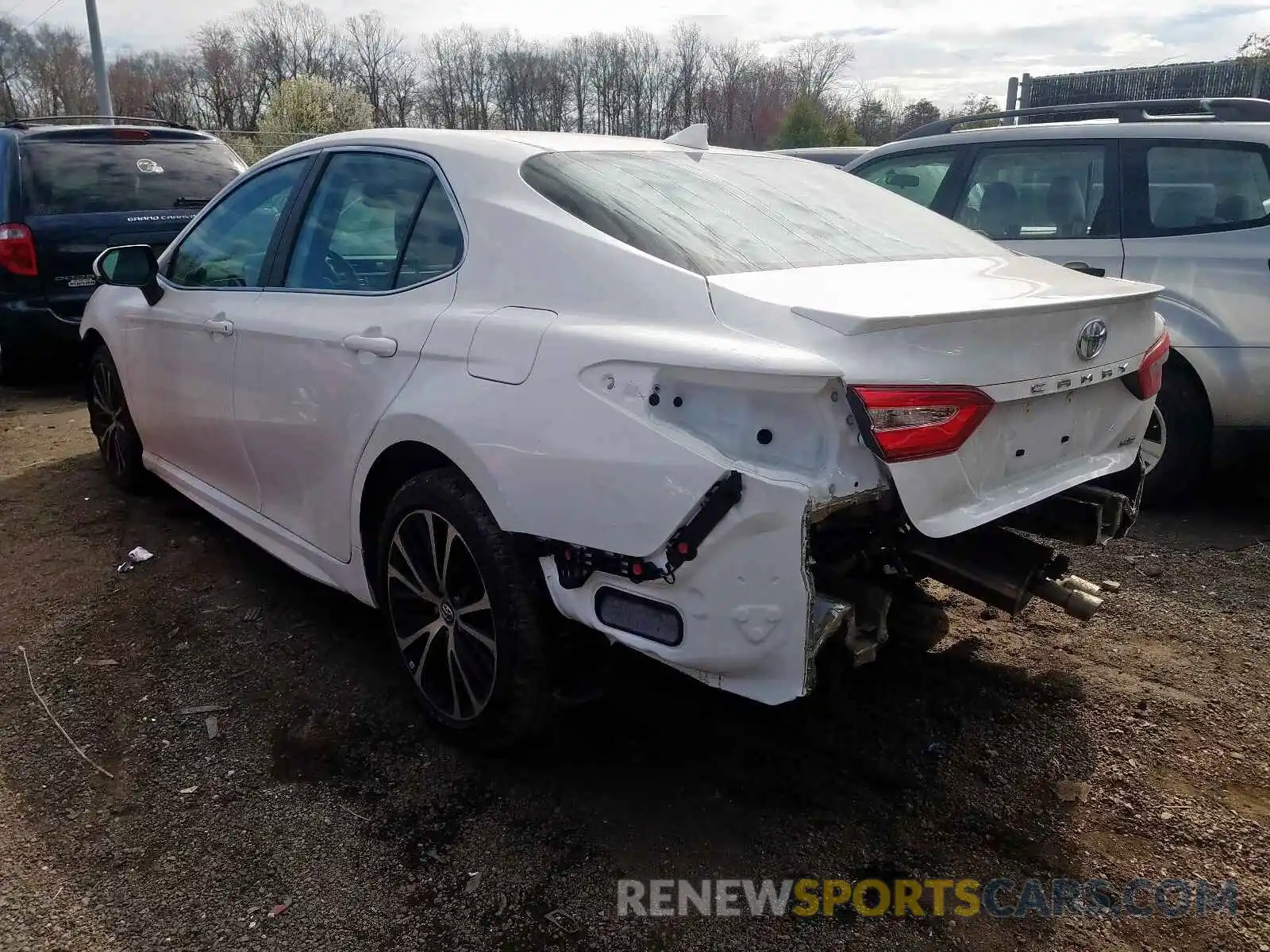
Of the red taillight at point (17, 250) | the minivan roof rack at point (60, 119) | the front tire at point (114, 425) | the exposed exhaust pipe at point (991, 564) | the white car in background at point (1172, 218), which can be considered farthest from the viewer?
the minivan roof rack at point (60, 119)

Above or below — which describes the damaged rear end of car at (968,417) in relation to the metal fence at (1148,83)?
below

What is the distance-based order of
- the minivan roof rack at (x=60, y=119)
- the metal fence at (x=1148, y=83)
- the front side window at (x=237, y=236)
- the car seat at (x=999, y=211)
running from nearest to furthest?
the front side window at (x=237, y=236), the car seat at (x=999, y=211), the minivan roof rack at (x=60, y=119), the metal fence at (x=1148, y=83)

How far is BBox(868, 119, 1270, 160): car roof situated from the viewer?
448cm

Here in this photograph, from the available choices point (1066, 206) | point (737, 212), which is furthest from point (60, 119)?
point (1066, 206)

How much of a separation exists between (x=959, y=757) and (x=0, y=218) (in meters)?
6.98

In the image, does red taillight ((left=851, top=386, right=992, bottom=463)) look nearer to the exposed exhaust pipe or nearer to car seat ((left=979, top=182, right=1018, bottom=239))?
the exposed exhaust pipe

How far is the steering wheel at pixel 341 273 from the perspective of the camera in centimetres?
309

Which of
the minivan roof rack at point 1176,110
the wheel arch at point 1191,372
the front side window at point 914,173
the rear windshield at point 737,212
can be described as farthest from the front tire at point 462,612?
the minivan roof rack at point 1176,110

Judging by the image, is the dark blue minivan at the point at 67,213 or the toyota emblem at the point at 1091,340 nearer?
the toyota emblem at the point at 1091,340

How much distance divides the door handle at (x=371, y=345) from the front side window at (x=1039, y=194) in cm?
364

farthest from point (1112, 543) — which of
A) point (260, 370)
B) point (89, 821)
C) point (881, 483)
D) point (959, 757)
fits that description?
point (89, 821)

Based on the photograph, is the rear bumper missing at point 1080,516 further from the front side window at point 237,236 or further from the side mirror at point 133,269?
the side mirror at point 133,269

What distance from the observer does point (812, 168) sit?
3.55m

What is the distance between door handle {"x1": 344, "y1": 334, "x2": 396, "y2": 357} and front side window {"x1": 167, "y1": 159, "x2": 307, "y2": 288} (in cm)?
87
